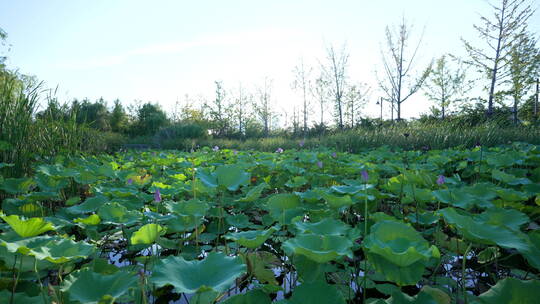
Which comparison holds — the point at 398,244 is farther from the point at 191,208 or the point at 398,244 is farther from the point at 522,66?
the point at 522,66

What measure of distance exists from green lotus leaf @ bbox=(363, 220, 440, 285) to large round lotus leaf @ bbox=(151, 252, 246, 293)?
1.20ft

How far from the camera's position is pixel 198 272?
738 mm

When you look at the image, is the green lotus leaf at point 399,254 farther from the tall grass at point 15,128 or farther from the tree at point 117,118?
the tree at point 117,118

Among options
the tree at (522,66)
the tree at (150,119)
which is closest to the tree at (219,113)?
the tree at (150,119)

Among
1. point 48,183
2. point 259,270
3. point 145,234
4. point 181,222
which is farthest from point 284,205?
point 48,183

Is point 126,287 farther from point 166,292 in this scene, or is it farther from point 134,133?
point 134,133

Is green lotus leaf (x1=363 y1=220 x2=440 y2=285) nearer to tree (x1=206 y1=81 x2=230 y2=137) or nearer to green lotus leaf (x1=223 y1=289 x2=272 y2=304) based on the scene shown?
green lotus leaf (x1=223 y1=289 x2=272 y2=304)

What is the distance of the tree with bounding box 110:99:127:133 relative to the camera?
73.7ft

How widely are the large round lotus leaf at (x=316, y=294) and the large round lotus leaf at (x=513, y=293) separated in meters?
0.31

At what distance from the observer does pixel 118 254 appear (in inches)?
56.1

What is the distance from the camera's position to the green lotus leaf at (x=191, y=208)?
4.08 feet

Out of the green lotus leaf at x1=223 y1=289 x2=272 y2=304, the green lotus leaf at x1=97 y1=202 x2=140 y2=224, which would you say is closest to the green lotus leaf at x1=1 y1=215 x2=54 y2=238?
the green lotus leaf at x1=97 y1=202 x2=140 y2=224

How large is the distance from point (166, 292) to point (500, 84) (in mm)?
17824

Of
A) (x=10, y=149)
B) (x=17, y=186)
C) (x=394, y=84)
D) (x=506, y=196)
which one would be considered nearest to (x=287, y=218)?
(x=506, y=196)
